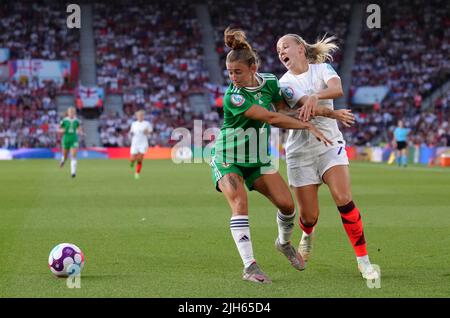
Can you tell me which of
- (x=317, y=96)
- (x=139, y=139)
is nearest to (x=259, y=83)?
(x=317, y=96)

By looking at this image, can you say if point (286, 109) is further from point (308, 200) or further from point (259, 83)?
point (308, 200)

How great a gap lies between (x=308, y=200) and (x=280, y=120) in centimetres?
119

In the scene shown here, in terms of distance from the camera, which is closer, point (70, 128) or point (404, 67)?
point (70, 128)

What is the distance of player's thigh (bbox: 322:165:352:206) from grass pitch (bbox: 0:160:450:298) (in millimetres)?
756

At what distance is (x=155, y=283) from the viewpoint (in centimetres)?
753

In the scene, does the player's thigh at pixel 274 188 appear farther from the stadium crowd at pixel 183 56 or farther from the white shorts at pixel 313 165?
the stadium crowd at pixel 183 56

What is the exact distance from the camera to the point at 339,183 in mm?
8016

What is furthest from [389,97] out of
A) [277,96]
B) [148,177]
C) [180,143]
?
[277,96]

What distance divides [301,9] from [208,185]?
1341 inches

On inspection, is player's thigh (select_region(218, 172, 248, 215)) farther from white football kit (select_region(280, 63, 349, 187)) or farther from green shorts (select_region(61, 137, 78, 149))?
green shorts (select_region(61, 137, 78, 149))

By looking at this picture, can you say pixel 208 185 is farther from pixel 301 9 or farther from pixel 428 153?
pixel 301 9

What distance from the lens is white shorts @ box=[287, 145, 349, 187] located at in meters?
8.20

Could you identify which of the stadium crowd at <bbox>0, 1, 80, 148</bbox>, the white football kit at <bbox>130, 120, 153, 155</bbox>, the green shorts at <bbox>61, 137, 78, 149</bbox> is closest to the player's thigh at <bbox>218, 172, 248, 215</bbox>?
the white football kit at <bbox>130, 120, 153, 155</bbox>
